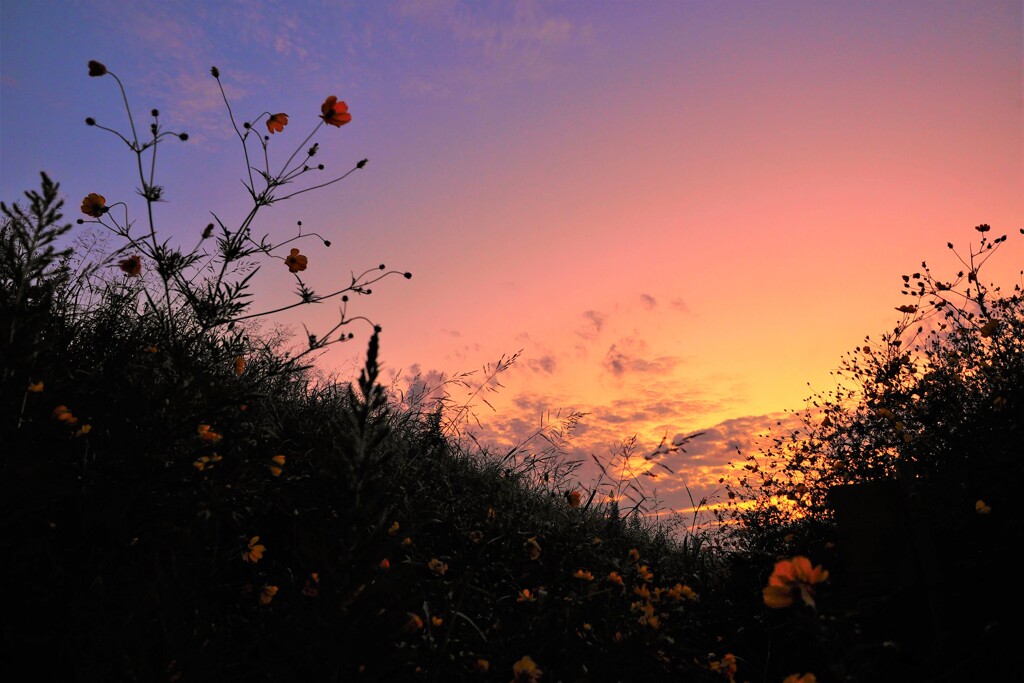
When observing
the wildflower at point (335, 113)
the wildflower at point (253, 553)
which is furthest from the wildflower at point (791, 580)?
the wildflower at point (335, 113)

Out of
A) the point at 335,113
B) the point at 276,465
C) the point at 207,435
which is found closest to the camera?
the point at 207,435

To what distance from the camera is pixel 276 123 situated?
3969 mm

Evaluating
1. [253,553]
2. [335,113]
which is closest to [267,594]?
[253,553]

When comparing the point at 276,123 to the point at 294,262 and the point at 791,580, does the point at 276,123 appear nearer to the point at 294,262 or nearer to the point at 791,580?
the point at 294,262

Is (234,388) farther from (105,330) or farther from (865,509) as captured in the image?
(865,509)

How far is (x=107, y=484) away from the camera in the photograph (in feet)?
A: 9.59

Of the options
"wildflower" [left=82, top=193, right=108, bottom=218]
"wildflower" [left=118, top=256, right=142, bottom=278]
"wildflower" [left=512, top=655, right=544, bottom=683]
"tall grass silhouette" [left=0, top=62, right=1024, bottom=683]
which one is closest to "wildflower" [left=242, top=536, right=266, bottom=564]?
"tall grass silhouette" [left=0, top=62, right=1024, bottom=683]

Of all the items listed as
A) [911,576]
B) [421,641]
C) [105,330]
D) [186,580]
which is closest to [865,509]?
[911,576]

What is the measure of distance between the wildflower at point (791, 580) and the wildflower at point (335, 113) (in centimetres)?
343

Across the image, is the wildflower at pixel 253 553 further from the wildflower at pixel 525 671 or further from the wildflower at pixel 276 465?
the wildflower at pixel 525 671

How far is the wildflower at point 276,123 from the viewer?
3.96m

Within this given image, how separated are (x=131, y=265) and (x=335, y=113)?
159 cm

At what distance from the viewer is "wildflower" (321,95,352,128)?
12.7 ft

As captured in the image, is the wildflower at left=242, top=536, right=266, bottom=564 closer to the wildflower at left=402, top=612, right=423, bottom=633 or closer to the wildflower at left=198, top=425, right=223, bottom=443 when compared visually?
the wildflower at left=198, top=425, right=223, bottom=443
